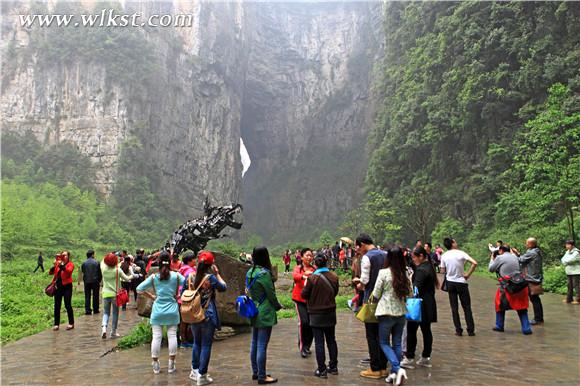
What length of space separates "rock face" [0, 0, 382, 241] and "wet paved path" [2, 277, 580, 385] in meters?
55.4

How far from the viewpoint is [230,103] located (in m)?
78.8

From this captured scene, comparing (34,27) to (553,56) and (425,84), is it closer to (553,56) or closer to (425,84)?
(425,84)

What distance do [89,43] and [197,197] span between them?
2719 centimetres

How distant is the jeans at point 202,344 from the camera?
5262 millimetres

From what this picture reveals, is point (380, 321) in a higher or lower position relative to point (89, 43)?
lower

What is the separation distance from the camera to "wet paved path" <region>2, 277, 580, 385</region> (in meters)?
5.43

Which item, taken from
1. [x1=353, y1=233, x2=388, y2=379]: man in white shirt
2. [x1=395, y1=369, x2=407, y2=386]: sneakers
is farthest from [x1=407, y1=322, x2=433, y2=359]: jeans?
[x1=395, y1=369, x2=407, y2=386]: sneakers

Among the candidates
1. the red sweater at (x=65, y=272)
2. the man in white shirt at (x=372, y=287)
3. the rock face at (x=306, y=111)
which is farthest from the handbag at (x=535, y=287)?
the rock face at (x=306, y=111)

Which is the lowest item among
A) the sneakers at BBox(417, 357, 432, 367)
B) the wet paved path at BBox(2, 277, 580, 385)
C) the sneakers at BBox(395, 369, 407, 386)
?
the wet paved path at BBox(2, 277, 580, 385)

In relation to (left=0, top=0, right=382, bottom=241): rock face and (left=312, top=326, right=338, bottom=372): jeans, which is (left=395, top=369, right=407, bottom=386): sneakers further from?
(left=0, top=0, right=382, bottom=241): rock face

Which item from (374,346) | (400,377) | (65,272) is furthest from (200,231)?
(400,377)

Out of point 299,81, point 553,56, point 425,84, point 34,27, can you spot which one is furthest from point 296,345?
point 299,81

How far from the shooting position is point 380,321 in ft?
17.0

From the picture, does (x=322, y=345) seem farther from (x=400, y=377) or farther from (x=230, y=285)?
(x=230, y=285)
